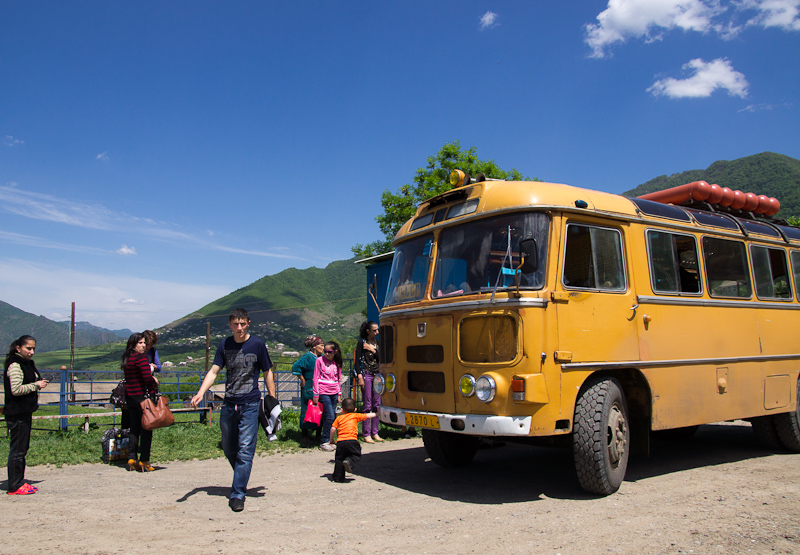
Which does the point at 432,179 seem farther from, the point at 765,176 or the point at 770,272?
the point at 765,176

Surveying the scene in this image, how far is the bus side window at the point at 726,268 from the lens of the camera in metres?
7.54

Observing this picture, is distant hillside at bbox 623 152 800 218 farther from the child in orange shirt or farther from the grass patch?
the child in orange shirt

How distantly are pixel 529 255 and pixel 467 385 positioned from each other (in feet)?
4.78

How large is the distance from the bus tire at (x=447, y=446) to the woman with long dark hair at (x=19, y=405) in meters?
4.60

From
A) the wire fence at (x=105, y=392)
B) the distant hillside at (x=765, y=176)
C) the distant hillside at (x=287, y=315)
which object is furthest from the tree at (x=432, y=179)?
the distant hillside at (x=287, y=315)

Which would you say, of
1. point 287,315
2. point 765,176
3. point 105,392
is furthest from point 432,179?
point 287,315

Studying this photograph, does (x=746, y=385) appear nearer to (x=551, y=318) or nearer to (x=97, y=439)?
(x=551, y=318)

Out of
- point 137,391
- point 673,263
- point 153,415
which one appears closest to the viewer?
point 673,263

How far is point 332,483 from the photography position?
6.91m

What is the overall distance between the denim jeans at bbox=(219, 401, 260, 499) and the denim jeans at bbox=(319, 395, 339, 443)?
3.38 meters

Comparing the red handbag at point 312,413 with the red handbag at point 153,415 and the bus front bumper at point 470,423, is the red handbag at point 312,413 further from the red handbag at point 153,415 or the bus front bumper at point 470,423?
the bus front bumper at point 470,423

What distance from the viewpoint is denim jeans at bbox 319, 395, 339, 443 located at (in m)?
9.35

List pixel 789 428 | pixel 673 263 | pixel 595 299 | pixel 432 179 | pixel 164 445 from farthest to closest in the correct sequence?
pixel 432 179, pixel 164 445, pixel 789 428, pixel 673 263, pixel 595 299

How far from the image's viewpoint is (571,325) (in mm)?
5773
